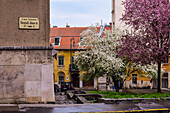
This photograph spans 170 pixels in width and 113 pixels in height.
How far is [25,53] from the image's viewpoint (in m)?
12.9

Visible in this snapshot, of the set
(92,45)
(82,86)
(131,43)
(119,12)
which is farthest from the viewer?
(82,86)

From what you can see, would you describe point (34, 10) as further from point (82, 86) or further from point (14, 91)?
point (82, 86)

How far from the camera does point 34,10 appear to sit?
13.3 m

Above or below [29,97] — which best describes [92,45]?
above

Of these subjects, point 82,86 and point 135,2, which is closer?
point 135,2

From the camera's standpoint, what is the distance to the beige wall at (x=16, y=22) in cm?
1310

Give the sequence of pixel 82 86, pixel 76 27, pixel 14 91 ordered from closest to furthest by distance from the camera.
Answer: pixel 14 91 → pixel 82 86 → pixel 76 27

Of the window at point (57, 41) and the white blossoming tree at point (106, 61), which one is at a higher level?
the window at point (57, 41)

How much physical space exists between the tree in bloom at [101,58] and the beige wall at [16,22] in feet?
48.0

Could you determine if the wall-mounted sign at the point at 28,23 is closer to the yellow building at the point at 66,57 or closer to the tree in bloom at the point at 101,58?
the tree in bloom at the point at 101,58

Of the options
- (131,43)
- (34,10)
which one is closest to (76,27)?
(131,43)

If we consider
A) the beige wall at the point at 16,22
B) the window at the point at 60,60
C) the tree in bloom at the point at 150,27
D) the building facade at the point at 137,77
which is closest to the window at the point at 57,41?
the window at the point at 60,60

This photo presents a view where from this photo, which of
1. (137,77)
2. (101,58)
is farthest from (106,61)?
(137,77)

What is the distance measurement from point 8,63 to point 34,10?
300 centimetres
